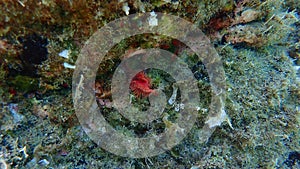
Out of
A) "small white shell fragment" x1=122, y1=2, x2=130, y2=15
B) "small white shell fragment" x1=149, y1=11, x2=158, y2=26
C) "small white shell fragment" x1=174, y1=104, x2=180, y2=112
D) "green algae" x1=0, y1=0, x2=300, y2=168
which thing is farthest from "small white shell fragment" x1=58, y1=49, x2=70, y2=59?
"small white shell fragment" x1=174, y1=104, x2=180, y2=112

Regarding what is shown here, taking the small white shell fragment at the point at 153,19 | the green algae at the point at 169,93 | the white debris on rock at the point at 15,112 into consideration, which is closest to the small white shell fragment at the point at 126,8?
the green algae at the point at 169,93

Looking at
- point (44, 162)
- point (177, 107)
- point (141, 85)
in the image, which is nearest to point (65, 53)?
point (141, 85)

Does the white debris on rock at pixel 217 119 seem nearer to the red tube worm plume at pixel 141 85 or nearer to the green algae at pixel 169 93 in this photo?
the green algae at pixel 169 93

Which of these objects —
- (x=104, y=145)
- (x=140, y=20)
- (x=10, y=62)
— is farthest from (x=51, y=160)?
(x=140, y=20)

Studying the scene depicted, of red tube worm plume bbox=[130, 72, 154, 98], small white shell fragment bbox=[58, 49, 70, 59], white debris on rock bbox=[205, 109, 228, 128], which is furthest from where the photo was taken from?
white debris on rock bbox=[205, 109, 228, 128]

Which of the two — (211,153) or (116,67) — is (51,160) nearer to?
(116,67)

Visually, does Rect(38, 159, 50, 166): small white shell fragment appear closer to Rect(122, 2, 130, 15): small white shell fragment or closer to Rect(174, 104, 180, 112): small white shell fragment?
Rect(174, 104, 180, 112): small white shell fragment

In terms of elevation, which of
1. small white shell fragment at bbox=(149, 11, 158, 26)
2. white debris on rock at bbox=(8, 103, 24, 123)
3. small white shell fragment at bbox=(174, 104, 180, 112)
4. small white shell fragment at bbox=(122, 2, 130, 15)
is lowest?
small white shell fragment at bbox=(174, 104, 180, 112)

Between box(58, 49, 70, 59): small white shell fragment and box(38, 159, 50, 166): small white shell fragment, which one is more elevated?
box(58, 49, 70, 59): small white shell fragment

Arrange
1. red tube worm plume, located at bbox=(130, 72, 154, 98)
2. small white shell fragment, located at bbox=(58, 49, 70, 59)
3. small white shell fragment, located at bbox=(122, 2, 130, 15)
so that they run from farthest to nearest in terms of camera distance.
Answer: red tube worm plume, located at bbox=(130, 72, 154, 98), small white shell fragment, located at bbox=(58, 49, 70, 59), small white shell fragment, located at bbox=(122, 2, 130, 15)
